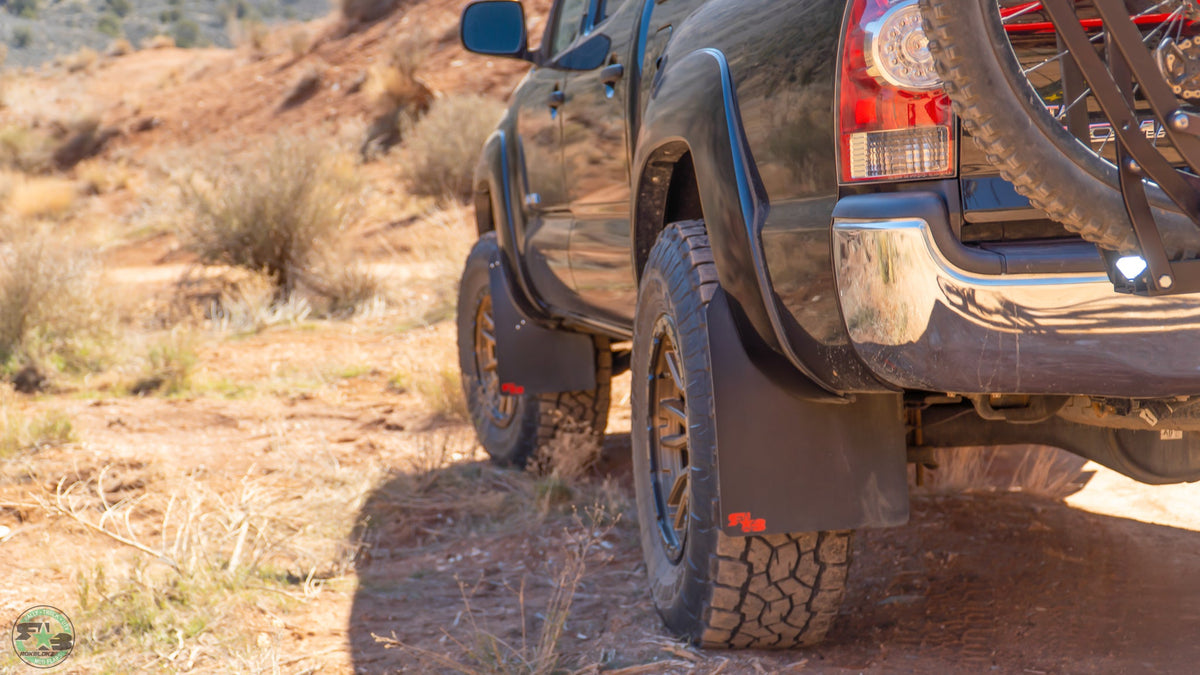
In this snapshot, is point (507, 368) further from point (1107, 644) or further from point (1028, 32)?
point (1028, 32)

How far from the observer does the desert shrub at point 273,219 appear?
10445 millimetres

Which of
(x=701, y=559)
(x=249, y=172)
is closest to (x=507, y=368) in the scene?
(x=701, y=559)

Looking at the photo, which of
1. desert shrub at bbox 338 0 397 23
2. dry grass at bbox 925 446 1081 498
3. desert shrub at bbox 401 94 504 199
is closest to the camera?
dry grass at bbox 925 446 1081 498

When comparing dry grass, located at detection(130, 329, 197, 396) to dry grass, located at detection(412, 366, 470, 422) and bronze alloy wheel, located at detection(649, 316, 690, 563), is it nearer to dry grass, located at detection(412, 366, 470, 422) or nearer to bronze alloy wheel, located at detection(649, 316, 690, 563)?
dry grass, located at detection(412, 366, 470, 422)

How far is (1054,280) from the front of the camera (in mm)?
1905

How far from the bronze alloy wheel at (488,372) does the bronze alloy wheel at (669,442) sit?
2104 millimetres

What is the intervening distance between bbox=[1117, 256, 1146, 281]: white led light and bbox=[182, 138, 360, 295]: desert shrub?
9033 millimetres

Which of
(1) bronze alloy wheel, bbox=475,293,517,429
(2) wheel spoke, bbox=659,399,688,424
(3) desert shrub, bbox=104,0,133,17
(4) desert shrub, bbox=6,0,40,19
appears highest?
(3) desert shrub, bbox=104,0,133,17

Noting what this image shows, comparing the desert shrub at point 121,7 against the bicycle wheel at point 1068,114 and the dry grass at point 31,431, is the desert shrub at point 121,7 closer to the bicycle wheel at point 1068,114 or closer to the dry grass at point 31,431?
the dry grass at point 31,431

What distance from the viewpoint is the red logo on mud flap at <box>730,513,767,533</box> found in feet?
8.39

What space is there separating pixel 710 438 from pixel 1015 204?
2.94ft

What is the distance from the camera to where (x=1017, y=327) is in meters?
1.94

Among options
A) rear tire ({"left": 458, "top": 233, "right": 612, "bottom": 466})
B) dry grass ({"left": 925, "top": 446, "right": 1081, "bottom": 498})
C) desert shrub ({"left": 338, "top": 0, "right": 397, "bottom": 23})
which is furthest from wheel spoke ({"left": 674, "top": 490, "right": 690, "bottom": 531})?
desert shrub ({"left": 338, "top": 0, "right": 397, "bottom": 23})

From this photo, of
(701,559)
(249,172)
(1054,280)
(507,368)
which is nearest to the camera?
Answer: (1054,280)
